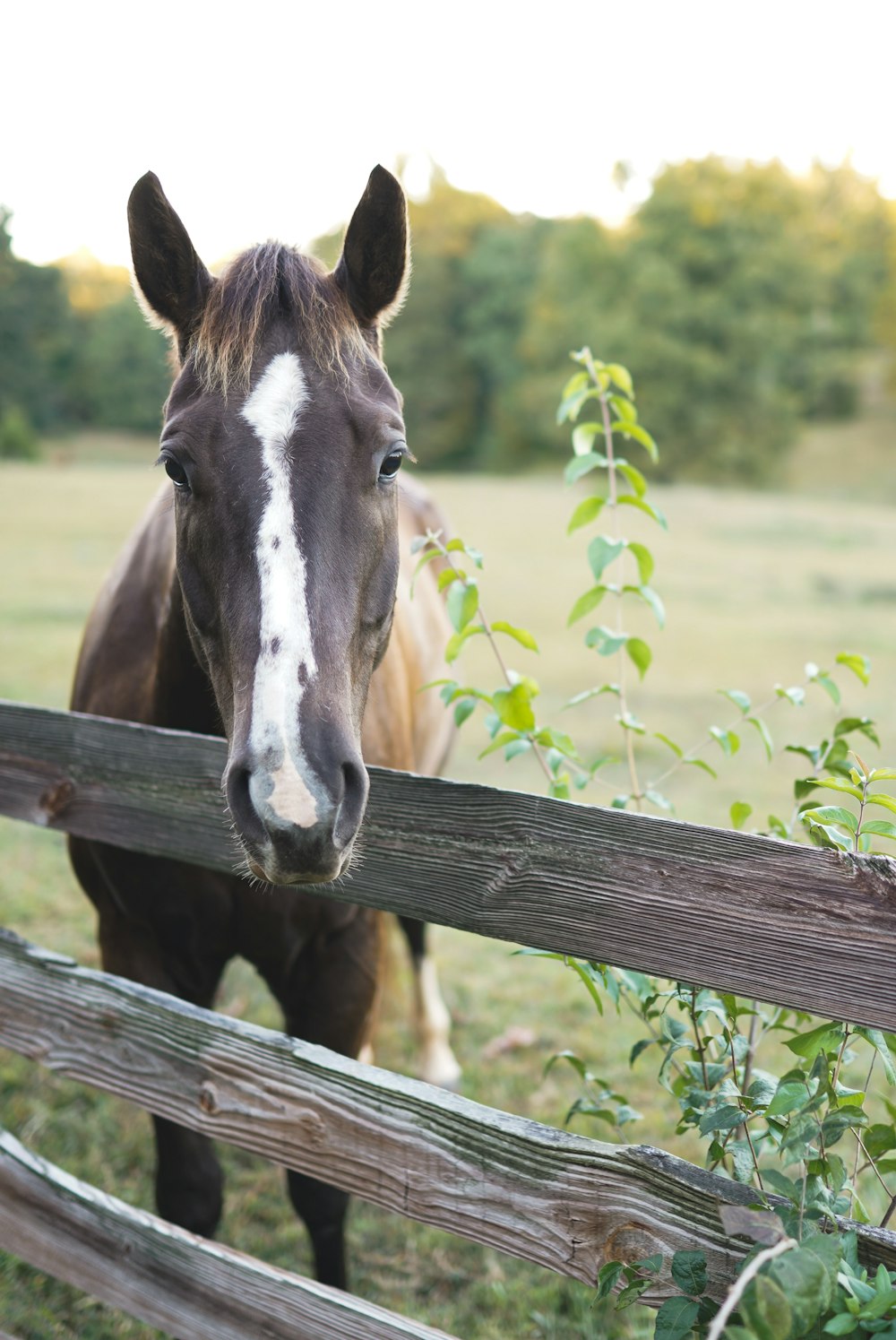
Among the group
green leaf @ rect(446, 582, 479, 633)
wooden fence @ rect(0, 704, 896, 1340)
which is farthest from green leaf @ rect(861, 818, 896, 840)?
green leaf @ rect(446, 582, 479, 633)

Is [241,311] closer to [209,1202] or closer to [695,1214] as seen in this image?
[695,1214]

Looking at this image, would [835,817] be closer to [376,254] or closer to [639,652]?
[639,652]

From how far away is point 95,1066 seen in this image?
2139mm

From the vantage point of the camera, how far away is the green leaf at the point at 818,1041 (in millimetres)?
1390

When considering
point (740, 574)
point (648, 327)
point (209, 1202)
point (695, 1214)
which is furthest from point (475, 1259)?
→ point (648, 327)

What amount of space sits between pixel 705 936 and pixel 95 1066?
4.58 feet

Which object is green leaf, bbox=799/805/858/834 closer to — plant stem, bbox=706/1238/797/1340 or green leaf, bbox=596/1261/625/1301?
plant stem, bbox=706/1238/797/1340

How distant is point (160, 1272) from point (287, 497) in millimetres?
1570

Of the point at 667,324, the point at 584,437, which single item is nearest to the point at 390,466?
the point at 584,437

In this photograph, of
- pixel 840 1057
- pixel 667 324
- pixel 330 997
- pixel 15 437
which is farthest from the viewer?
pixel 667 324

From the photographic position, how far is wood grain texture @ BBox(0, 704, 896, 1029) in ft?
4.40

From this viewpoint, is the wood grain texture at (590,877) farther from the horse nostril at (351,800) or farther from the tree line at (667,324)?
the tree line at (667,324)

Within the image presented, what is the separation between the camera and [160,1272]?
79.0 inches

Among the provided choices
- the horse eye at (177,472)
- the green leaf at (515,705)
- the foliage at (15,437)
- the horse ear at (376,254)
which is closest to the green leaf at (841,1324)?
the green leaf at (515,705)
